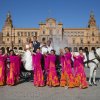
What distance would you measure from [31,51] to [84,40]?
90.1m

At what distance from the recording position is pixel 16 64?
1011cm

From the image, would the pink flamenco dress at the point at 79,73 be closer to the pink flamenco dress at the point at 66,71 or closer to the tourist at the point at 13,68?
the pink flamenco dress at the point at 66,71

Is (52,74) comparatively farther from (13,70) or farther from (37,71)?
(13,70)

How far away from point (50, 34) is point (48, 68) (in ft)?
272

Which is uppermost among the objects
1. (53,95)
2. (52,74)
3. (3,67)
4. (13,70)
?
(3,67)

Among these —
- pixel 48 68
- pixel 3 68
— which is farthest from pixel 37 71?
pixel 3 68

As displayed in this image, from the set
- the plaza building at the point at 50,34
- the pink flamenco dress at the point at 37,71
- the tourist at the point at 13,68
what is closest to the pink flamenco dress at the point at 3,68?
the tourist at the point at 13,68

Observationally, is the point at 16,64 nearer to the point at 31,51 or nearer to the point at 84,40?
the point at 31,51

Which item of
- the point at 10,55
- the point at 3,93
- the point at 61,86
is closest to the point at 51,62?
the point at 61,86

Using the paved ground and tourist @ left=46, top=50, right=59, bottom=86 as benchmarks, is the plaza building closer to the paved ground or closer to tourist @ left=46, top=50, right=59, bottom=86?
tourist @ left=46, top=50, right=59, bottom=86

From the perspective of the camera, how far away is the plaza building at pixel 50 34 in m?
93.6

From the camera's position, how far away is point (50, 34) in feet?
304

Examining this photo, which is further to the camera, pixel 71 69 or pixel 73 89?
pixel 71 69

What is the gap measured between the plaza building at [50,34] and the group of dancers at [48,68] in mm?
82076
